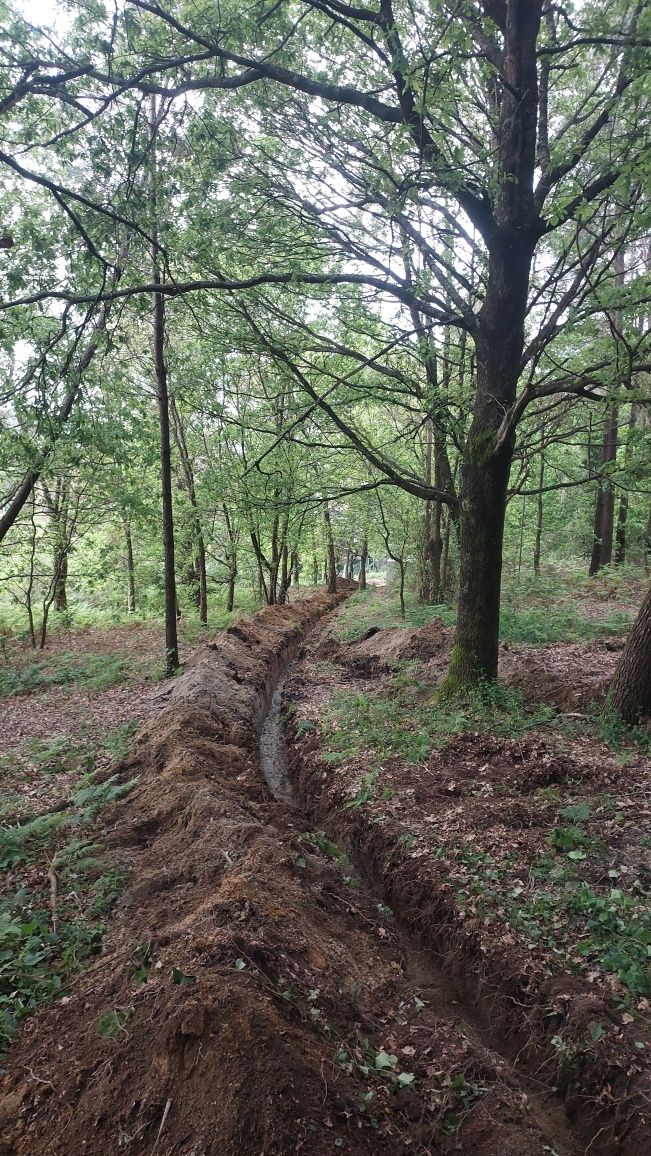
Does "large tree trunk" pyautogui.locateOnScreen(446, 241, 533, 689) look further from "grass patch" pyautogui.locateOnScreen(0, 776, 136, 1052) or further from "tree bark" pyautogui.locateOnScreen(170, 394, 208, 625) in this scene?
"tree bark" pyautogui.locateOnScreen(170, 394, 208, 625)

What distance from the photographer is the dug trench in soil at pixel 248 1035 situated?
9.27 feet

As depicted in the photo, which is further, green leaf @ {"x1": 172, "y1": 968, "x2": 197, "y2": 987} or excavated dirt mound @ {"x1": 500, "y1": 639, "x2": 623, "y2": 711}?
excavated dirt mound @ {"x1": 500, "y1": 639, "x2": 623, "y2": 711}

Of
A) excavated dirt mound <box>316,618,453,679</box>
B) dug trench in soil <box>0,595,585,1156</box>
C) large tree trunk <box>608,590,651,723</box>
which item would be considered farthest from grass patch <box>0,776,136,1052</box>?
excavated dirt mound <box>316,618,453,679</box>

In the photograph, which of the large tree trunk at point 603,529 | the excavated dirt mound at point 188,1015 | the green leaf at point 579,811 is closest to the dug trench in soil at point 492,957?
the green leaf at point 579,811

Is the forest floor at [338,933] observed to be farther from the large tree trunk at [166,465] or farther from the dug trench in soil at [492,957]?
the large tree trunk at [166,465]

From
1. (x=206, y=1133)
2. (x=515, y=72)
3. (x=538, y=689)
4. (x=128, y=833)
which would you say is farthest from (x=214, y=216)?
(x=206, y=1133)

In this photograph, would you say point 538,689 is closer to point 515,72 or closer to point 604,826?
point 604,826

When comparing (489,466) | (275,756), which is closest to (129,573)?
(275,756)

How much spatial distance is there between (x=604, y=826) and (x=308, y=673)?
28.6ft

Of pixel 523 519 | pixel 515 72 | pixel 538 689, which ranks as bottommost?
pixel 538 689

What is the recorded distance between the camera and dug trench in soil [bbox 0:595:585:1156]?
2824 mm

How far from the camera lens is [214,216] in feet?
22.9

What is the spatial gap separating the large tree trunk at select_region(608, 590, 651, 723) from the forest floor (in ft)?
1.02

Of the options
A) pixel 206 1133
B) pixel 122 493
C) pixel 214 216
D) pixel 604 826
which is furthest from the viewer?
pixel 122 493
